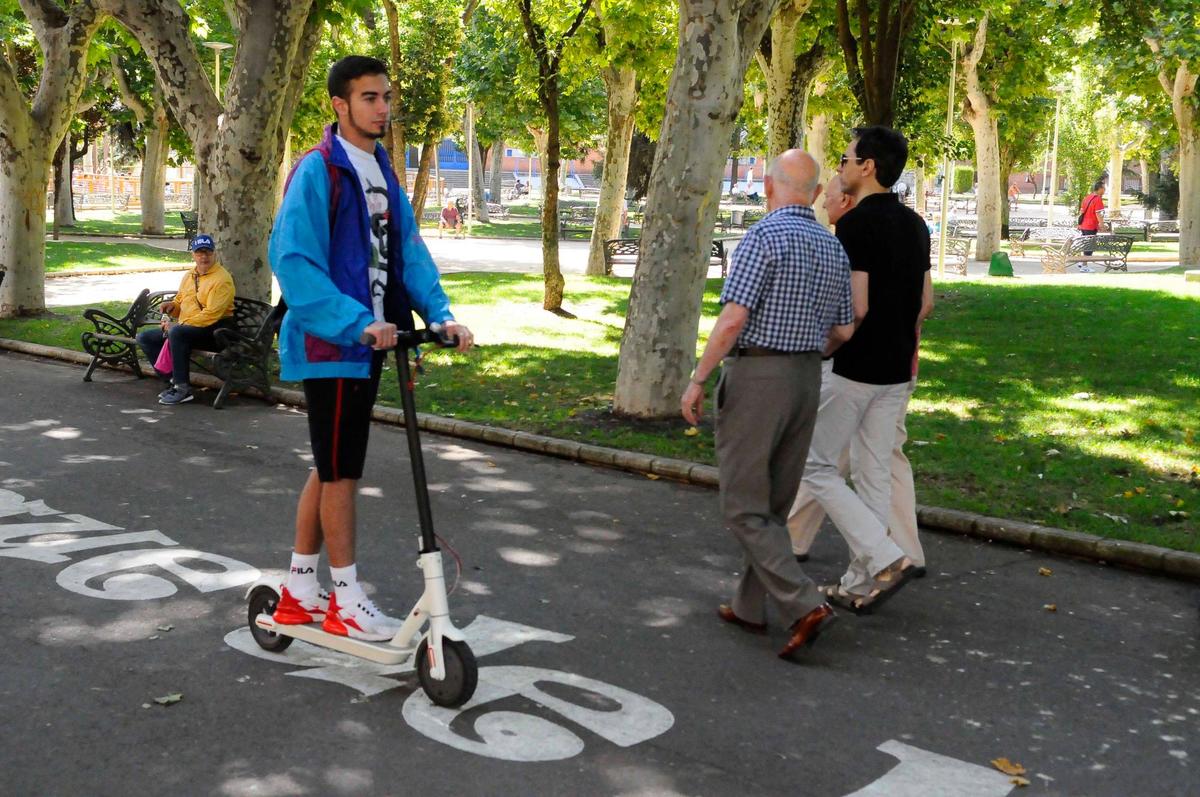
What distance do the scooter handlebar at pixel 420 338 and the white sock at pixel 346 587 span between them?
3.00 ft

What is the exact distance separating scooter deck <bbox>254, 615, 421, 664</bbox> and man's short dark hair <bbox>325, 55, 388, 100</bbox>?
190cm

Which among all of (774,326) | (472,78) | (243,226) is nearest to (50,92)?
(243,226)

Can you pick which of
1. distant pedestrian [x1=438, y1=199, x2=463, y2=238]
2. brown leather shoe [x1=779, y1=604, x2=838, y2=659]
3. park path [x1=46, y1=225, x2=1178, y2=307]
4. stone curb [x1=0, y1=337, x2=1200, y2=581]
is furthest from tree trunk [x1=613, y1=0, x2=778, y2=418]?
Answer: distant pedestrian [x1=438, y1=199, x2=463, y2=238]

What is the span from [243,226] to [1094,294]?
39.8 ft

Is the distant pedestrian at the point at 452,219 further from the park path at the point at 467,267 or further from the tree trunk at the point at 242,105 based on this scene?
the tree trunk at the point at 242,105

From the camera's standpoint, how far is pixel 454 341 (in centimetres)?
490

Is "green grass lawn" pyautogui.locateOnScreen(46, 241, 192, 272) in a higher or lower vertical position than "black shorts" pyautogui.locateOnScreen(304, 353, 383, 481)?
higher

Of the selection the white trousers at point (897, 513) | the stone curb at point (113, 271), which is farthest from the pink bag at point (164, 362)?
the stone curb at point (113, 271)

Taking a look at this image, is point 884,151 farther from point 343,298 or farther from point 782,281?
point 343,298

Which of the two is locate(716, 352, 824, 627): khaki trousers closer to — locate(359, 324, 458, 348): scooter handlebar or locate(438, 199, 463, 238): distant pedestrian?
locate(359, 324, 458, 348): scooter handlebar

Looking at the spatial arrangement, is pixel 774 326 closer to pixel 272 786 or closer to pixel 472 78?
pixel 272 786

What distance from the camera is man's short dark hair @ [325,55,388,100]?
495 centimetres

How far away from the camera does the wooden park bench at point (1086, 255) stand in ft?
99.2

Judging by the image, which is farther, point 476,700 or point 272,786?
point 476,700
